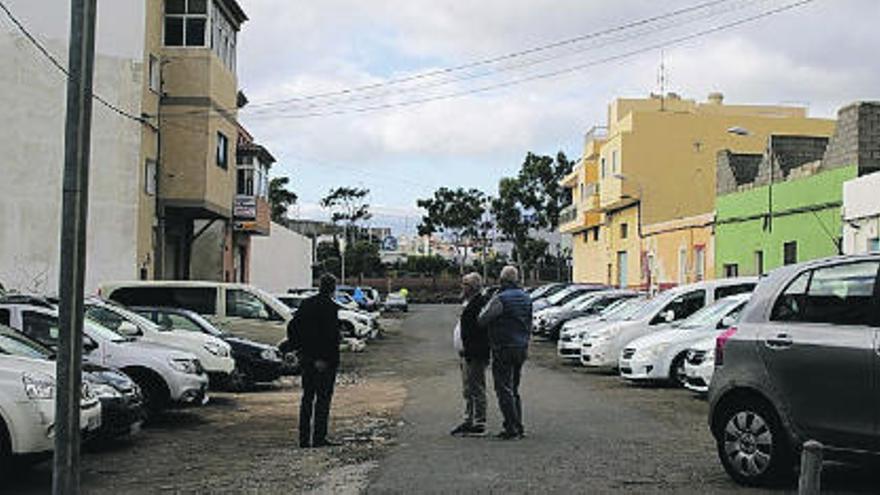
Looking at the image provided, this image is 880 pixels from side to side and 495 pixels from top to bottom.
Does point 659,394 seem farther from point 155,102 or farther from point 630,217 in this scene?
point 630,217

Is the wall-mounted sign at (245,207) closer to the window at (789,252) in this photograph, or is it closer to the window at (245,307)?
the window at (245,307)

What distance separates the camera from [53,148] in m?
30.5

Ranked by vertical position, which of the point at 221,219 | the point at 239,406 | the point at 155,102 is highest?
the point at 155,102

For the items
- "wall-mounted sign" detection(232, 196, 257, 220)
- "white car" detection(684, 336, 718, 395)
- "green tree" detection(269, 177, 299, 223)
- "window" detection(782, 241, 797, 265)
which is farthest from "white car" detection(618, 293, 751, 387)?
"green tree" detection(269, 177, 299, 223)

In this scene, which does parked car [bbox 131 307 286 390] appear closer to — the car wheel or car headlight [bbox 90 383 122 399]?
the car wheel

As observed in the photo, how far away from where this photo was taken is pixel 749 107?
61594mm

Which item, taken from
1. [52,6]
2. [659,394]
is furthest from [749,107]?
[659,394]

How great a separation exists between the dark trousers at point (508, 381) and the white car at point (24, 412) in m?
4.47

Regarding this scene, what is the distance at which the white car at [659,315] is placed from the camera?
2030 cm

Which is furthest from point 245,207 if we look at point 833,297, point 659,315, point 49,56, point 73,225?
point 73,225

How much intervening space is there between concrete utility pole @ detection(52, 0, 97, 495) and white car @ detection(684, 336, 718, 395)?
11526 mm

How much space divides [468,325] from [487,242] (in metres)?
80.9

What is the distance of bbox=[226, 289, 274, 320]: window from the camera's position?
21781mm

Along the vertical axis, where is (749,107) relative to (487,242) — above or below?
above
